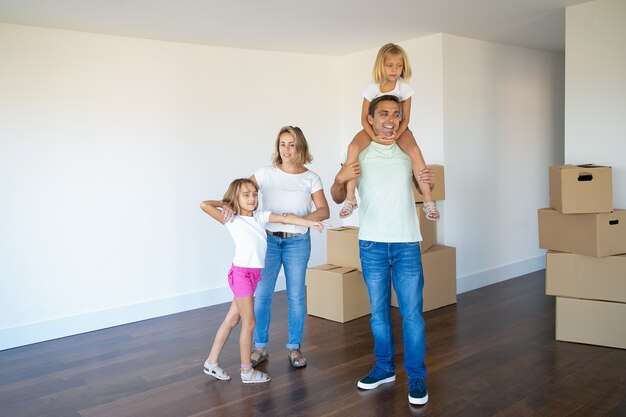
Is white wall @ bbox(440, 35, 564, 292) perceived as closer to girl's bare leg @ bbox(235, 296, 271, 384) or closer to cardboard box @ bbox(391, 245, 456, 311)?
cardboard box @ bbox(391, 245, 456, 311)

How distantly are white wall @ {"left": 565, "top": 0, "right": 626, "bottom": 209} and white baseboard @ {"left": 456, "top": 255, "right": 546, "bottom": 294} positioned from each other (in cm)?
159

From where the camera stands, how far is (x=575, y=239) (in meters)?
3.83

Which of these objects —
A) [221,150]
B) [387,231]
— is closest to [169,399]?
[387,231]

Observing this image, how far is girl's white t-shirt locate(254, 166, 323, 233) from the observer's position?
11.1ft

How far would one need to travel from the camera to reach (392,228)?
2.87 m

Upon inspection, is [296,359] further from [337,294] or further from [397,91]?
[397,91]

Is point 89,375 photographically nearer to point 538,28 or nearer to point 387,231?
point 387,231

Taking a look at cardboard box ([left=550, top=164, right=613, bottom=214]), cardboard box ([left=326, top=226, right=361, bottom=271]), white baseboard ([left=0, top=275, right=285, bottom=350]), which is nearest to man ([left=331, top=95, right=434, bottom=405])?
cardboard box ([left=550, top=164, right=613, bottom=214])

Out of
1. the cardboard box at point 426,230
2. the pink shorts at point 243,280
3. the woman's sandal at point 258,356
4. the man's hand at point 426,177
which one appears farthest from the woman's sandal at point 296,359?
the cardboard box at point 426,230

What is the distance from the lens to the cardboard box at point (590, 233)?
3.69 m

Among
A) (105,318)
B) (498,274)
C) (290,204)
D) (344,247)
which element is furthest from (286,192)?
(498,274)

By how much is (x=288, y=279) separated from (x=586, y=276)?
2.00m

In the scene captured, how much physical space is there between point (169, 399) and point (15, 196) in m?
2.10

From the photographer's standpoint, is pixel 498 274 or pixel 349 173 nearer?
pixel 349 173
